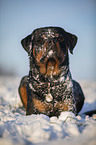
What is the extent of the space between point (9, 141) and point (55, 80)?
1.73m

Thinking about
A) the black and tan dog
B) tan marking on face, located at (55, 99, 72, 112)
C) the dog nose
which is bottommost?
tan marking on face, located at (55, 99, 72, 112)

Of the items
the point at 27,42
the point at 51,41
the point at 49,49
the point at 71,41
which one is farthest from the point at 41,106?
the point at 71,41

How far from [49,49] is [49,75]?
0.51 metres

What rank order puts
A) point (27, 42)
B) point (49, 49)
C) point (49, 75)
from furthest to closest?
point (27, 42), point (49, 75), point (49, 49)

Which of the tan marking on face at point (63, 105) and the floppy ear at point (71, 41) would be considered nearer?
the tan marking on face at point (63, 105)

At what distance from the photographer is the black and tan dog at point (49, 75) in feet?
8.89

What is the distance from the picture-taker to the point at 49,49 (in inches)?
104

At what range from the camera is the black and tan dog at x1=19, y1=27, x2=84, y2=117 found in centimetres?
271

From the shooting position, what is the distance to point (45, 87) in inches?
112

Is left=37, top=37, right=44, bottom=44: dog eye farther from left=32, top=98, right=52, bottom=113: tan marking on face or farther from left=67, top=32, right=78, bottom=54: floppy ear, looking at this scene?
left=32, top=98, right=52, bottom=113: tan marking on face

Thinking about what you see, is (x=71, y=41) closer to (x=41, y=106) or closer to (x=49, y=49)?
(x=49, y=49)

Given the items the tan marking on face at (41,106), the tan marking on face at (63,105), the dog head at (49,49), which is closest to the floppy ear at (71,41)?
the dog head at (49,49)

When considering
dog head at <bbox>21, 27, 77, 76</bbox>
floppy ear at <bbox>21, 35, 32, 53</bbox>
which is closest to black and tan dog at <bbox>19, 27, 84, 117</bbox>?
dog head at <bbox>21, 27, 77, 76</bbox>

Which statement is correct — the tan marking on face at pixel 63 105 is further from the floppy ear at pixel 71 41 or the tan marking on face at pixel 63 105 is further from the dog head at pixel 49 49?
the floppy ear at pixel 71 41
